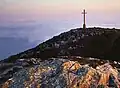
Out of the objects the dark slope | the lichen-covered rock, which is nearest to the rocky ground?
the lichen-covered rock

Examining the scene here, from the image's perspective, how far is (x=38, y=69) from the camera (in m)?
61.8

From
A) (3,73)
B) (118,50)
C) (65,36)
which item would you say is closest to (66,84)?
(3,73)

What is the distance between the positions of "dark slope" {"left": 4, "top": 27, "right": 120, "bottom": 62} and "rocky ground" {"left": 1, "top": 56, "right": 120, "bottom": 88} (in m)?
21.1

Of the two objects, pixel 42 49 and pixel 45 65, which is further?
pixel 42 49

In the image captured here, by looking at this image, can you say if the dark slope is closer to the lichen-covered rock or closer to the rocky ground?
the rocky ground

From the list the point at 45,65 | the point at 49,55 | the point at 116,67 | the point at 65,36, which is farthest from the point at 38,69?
the point at 65,36

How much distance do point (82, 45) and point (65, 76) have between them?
1494 inches

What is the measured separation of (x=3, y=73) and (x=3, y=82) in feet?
21.8

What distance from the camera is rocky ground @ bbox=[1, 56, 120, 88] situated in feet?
191

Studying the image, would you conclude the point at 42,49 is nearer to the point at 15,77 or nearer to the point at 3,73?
the point at 3,73

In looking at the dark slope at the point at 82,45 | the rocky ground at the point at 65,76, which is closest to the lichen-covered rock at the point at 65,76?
the rocky ground at the point at 65,76

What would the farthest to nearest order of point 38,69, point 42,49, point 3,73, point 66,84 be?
point 42,49, point 3,73, point 38,69, point 66,84

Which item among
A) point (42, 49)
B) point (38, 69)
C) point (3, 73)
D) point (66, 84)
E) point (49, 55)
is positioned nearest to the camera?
point (66, 84)

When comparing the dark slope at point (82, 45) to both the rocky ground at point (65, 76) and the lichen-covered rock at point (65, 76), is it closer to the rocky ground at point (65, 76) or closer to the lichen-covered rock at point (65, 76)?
the rocky ground at point (65, 76)
